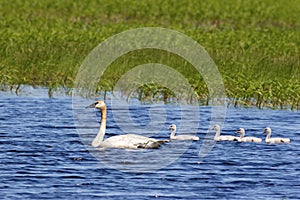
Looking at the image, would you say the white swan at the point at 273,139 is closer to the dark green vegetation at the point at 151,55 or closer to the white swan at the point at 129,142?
the white swan at the point at 129,142

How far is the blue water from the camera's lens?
12.9 metres

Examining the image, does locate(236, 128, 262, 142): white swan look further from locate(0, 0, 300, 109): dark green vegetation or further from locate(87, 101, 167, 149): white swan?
locate(0, 0, 300, 109): dark green vegetation

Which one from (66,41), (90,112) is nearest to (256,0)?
(66,41)

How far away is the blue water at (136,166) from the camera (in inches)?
509

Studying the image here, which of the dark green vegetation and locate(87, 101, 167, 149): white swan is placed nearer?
locate(87, 101, 167, 149): white swan

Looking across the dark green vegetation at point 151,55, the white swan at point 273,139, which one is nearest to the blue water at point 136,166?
the white swan at point 273,139

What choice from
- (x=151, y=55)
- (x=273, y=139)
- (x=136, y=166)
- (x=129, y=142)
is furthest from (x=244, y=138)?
(x=151, y=55)

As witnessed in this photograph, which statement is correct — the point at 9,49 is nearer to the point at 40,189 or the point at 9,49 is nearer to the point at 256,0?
the point at 40,189

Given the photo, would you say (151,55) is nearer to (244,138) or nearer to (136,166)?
(244,138)

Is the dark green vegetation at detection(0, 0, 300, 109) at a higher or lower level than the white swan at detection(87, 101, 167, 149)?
higher

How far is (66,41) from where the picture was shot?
28.5 metres

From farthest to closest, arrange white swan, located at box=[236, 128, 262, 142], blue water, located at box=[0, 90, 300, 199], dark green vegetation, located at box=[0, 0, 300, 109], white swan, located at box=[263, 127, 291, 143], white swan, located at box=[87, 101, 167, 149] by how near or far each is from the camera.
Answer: dark green vegetation, located at box=[0, 0, 300, 109] < white swan, located at box=[236, 128, 262, 142] < white swan, located at box=[263, 127, 291, 143] < white swan, located at box=[87, 101, 167, 149] < blue water, located at box=[0, 90, 300, 199]

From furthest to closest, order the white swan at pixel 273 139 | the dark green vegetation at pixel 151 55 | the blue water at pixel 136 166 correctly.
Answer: the dark green vegetation at pixel 151 55 → the white swan at pixel 273 139 → the blue water at pixel 136 166

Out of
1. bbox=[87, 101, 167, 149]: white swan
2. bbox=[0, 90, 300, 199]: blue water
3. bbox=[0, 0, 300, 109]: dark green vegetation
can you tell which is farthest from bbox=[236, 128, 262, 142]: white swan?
bbox=[0, 0, 300, 109]: dark green vegetation
